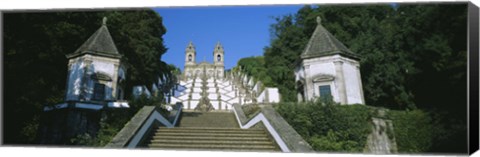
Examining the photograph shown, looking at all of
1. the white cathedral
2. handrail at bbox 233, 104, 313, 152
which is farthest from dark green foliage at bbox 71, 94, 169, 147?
handrail at bbox 233, 104, 313, 152

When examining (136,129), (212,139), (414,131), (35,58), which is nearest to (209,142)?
(212,139)

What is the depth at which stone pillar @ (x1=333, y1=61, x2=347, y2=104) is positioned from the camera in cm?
1034

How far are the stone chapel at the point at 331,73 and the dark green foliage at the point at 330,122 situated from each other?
3.34 ft

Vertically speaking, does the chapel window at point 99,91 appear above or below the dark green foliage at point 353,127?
above

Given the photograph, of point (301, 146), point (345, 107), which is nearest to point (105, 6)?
point (301, 146)

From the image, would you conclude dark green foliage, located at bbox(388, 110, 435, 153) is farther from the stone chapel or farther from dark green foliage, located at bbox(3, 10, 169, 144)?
dark green foliage, located at bbox(3, 10, 169, 144)

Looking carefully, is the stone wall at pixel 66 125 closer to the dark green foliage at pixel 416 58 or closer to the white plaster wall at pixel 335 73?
the dark green foliage at pixel 416 58

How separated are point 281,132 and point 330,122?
2.63 metres

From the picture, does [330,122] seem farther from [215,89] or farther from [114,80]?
[215,89]

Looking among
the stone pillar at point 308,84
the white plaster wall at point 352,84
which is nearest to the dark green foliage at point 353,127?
the white plaster wall at point 352,84

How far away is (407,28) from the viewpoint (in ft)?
25.9

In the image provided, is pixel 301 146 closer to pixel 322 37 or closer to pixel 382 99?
pixel 382 99

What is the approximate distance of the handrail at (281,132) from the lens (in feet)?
19.4

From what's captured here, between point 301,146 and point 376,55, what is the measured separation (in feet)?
18.0
